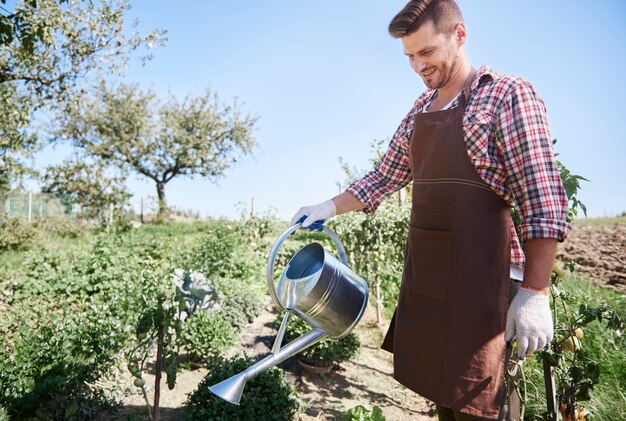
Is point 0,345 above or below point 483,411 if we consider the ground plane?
below

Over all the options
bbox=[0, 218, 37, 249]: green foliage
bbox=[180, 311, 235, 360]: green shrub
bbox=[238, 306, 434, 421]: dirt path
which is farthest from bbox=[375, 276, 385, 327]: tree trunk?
bbox=[0, 218, 37, 249]: green foliage

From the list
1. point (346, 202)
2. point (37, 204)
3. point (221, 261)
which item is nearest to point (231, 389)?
point (346, 202)

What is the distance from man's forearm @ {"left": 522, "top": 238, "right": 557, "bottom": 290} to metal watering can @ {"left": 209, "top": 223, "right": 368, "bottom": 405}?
60cm

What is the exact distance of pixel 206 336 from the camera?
10.7 ft

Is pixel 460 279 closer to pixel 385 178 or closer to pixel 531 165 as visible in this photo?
pixel 531 165

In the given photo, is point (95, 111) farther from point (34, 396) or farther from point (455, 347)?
point (455, 347)

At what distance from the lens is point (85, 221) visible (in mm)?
13797

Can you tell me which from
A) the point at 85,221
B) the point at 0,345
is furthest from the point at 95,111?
the point at 0,345

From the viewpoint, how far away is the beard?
1.45 m

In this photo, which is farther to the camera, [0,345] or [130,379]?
[130,379]

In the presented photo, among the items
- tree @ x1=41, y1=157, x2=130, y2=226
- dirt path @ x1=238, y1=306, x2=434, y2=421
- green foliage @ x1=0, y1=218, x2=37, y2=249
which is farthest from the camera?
tree @ x1=41, y1=157, x2=130, y2=226

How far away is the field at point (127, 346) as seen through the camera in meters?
2.22

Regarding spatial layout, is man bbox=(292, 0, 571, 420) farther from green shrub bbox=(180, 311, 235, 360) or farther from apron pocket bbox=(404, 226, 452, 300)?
green shrub bbox=(180, 311, 235, 360)

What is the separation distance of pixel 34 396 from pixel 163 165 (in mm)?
16940
